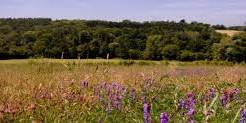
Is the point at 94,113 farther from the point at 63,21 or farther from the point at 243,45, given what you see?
the point at 63,21

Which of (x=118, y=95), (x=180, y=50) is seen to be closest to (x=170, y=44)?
(x=180, y=50)

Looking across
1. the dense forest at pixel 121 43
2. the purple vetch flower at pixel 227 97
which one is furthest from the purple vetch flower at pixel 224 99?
the dense forest at pixel 121 43

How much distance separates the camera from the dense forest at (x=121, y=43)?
121 feet

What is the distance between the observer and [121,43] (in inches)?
1743

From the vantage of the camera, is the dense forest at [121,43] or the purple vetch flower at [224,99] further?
the dense forest at [121,43]

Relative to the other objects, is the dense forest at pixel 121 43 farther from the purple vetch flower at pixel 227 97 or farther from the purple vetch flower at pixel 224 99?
the purple vetch flower at pixel 224 99

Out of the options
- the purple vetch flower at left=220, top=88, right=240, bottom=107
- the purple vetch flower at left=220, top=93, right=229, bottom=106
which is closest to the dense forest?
the purple vetch flower at left=220, top=88, right=240, bottom=107

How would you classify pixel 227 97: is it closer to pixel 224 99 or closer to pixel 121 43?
pixel 224 99

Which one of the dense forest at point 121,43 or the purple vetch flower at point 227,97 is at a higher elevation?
the purple vetch flower at point 227,97

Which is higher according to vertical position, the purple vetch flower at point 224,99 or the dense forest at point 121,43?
the purple vetch flower at point 224,99

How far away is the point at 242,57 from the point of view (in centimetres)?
4000

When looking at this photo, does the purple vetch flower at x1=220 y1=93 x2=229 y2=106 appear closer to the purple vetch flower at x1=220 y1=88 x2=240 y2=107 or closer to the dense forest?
the purple vetch flower at x1=220 y1=88 x2=240 y2=107

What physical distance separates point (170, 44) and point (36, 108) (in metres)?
43.2

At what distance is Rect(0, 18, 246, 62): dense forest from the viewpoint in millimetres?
36844
